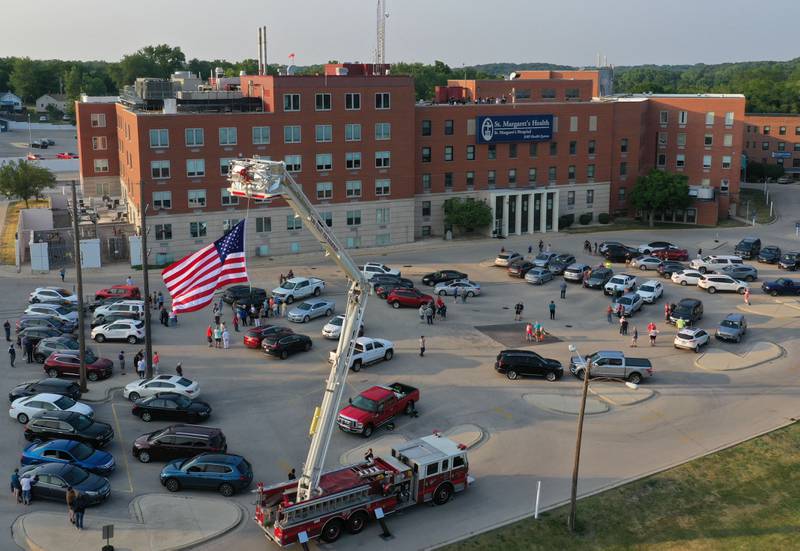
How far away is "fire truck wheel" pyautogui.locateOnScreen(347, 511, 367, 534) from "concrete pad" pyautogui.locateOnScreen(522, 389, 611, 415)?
15367mm

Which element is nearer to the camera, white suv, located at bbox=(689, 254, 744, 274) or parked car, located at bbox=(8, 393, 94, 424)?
parked car, located at bbox=(8, 393, 94, 424)

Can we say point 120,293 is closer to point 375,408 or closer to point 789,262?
point 375,408

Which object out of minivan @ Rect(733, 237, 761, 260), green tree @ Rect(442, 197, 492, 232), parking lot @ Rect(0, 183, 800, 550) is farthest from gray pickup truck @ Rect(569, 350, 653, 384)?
green tree @ Rect(442, 197, 492, 232)

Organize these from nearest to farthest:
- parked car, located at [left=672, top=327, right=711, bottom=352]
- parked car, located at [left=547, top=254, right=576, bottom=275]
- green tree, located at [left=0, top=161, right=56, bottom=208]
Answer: parked car, located at [left=672, top=327, right=711, bottom=352]
parked car, located at [left=547, top=254, right=576, bottom=275]
green tree, located at [left=0, top=161, right=56, bottom=208]

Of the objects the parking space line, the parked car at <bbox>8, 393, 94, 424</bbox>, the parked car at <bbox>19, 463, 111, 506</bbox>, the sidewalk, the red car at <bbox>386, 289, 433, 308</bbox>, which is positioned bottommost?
the sidewalk

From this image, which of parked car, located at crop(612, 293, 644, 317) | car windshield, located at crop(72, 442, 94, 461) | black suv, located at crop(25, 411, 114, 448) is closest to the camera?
car windshield, located at crop(72, 442, 94, 461)

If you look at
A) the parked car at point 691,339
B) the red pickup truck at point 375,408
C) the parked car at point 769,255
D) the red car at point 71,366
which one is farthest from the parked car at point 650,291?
the red car at point 71,366

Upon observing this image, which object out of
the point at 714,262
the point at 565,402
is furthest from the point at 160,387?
the point at 714,262

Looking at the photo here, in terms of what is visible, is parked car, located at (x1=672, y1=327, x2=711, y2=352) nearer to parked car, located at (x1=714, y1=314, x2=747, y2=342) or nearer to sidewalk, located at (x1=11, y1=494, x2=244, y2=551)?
parked car, located at (x1=714, y1=314, x2=747, y2=342)

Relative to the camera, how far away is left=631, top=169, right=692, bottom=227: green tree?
9562 centimetres

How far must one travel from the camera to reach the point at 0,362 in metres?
47.5

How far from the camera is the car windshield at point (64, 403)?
3809cm

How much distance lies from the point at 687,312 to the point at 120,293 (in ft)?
129

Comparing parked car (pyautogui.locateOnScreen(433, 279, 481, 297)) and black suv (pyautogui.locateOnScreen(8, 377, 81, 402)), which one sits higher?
parked car (pyautogui.locateOnScreen(433, 279, 481, 297))
